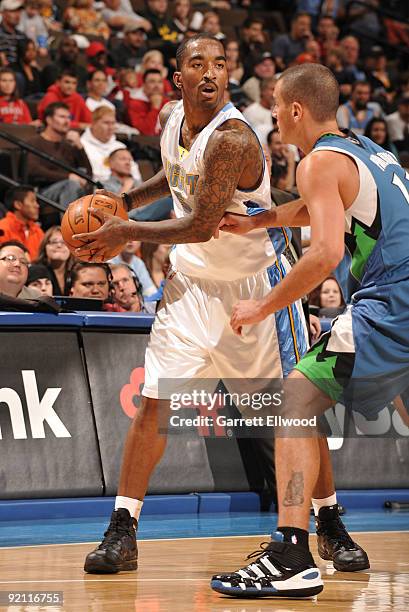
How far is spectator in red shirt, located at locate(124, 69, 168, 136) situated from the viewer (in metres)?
14.0

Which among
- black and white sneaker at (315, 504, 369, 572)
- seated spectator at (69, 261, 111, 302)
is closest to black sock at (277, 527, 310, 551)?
black and white sneaker at (315, 504, 369, 572)

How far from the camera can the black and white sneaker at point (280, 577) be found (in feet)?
→ 14.3

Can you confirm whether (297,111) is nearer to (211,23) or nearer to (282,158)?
(282,158)

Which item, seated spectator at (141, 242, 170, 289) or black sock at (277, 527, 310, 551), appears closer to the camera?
black sock at (277, 527, 310, 551)

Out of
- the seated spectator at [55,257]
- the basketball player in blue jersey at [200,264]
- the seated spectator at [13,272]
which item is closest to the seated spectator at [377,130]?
the seated spectator at [55,257]

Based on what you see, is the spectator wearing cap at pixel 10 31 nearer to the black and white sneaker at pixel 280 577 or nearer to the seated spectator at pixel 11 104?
the seated spectator at pixel 11 104

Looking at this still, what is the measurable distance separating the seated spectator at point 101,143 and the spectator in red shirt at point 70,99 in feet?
1.76

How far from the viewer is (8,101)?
1277 cm

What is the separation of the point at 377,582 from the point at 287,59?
1366 cm

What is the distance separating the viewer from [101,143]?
12570 mm

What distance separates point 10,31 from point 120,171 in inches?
139

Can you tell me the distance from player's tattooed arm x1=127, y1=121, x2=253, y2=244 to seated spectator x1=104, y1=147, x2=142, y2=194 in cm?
666

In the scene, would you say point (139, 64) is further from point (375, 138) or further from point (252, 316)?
point (252, 316)

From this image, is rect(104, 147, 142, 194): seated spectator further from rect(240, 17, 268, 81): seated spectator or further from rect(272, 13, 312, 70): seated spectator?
rect(272, 13, 312, 70): seated spectator
